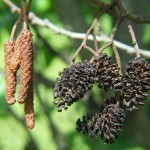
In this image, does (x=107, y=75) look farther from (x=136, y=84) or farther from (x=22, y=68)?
(x=22, y=68)

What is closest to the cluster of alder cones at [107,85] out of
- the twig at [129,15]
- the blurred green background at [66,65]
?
the twig at [129,15]

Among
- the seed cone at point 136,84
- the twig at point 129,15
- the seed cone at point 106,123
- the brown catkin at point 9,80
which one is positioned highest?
the twig at point 129,15

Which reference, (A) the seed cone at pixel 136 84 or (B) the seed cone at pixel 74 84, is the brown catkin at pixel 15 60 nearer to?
(B) the seed cone at pixel 74 84

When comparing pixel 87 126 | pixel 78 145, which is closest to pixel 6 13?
pixel 78 145

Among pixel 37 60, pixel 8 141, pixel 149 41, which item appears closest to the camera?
pixel 37 60

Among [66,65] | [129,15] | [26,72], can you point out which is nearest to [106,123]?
[26,72]

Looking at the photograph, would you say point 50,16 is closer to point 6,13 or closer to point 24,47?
point 6,13
